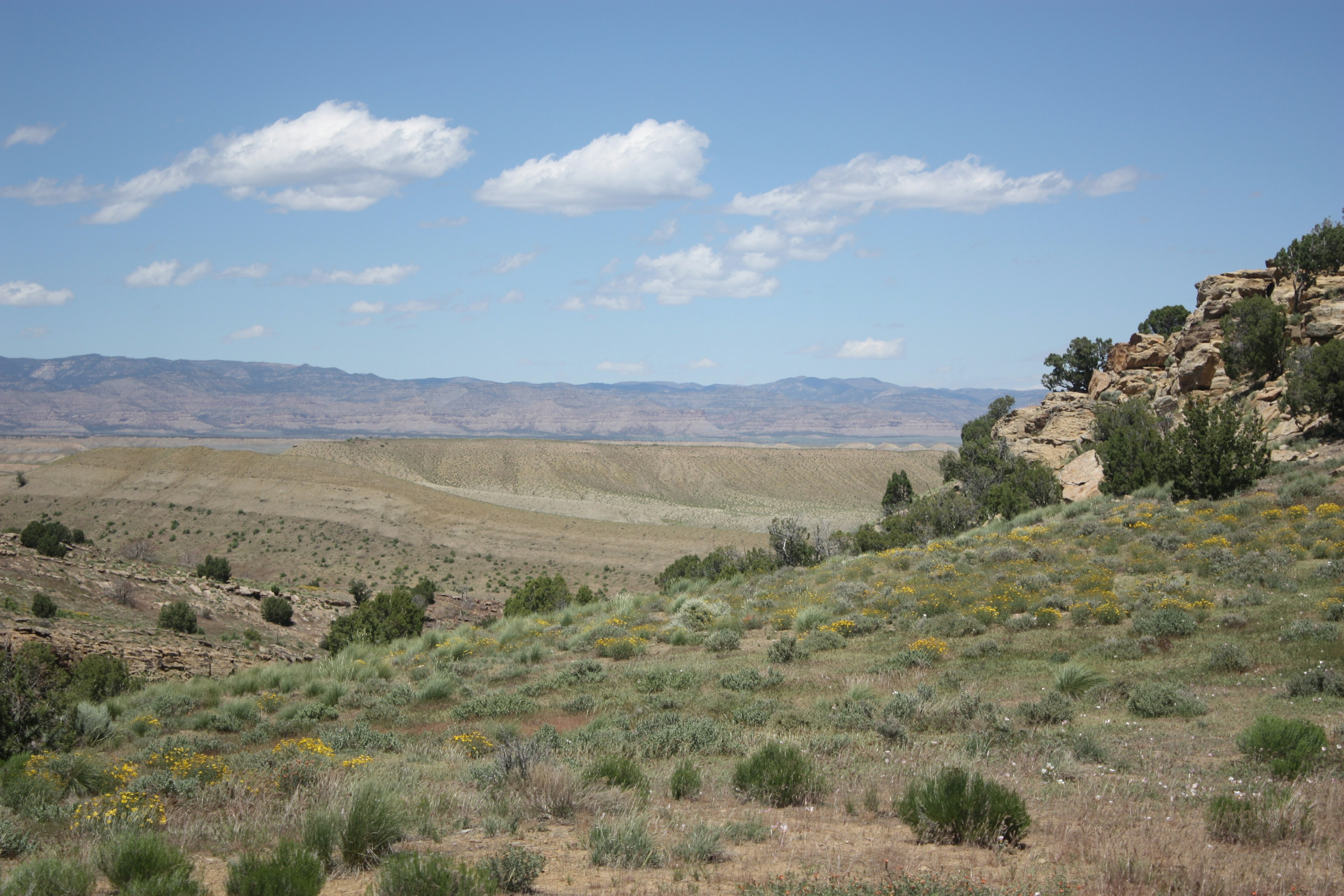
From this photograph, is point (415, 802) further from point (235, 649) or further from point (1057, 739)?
point (235, 649)

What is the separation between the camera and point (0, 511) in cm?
6350

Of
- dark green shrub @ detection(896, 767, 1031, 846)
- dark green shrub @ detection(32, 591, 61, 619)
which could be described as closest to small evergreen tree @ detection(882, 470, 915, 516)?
dark green shrub @ detection(32, 591, 61, 619)

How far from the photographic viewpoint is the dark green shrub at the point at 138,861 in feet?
17.6

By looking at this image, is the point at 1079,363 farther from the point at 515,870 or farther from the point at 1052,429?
the point at 515,870

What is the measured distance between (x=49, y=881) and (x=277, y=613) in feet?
95.5

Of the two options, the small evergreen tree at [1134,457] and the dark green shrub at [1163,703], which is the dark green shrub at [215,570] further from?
the small evergreen tree at [1134,457]

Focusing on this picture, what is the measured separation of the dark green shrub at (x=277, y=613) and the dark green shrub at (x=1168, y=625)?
95.1ft

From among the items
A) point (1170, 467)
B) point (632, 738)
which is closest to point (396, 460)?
point (1170, 467)

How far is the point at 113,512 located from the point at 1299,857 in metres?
73.6

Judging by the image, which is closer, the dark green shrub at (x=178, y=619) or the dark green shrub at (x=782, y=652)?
the dark green shrub at (x=782, y=652)

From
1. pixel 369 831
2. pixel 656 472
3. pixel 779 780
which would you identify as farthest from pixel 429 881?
pixel 656 472

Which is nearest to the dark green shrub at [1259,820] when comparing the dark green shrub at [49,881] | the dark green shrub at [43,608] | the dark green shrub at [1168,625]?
the dark green shrub at [49,881]

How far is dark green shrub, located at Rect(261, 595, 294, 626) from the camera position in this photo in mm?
31859

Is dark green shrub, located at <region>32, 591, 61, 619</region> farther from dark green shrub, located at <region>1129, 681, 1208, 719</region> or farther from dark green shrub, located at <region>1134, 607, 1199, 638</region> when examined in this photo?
dark green shrub, located at <region>1134, 607, 1199, 638</region>
